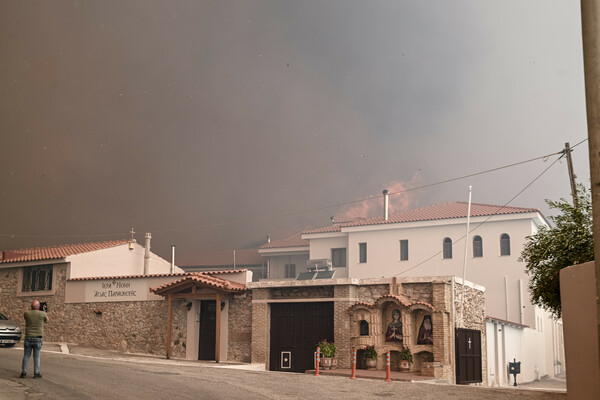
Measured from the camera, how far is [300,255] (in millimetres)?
62656

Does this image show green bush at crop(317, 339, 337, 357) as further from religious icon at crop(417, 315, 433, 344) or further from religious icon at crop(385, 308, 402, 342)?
religious icon at crop(417, 315, 433, 344)

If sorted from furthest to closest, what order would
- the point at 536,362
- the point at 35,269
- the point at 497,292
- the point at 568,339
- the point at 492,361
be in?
1. the point at 497,292
2. the point at 536,362
3. the point at 35,269
4. the point at 492,361
5. the point at 568,339

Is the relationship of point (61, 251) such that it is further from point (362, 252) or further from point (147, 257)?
point (362, 252)

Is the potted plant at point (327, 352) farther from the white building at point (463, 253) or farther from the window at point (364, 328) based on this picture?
the white building at point (463, 253)

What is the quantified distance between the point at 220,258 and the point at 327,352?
5121cm

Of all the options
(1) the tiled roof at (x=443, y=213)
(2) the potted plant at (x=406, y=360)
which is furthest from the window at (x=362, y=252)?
(2) the potted plant at (x=406, y=360)

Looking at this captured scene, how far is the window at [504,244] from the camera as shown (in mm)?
47312

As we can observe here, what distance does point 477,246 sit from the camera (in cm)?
4872

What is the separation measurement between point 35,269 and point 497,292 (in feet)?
99.5

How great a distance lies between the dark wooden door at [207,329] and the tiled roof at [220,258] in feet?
137

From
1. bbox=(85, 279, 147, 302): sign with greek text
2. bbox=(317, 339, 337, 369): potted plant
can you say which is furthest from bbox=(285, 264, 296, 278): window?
bbox=(317, 339, 337, 369): potted plant

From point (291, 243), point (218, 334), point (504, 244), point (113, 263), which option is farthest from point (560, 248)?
point (291, 243)

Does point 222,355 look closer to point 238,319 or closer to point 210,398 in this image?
point 238,319

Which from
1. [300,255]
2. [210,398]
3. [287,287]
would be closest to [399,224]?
[300,255]
